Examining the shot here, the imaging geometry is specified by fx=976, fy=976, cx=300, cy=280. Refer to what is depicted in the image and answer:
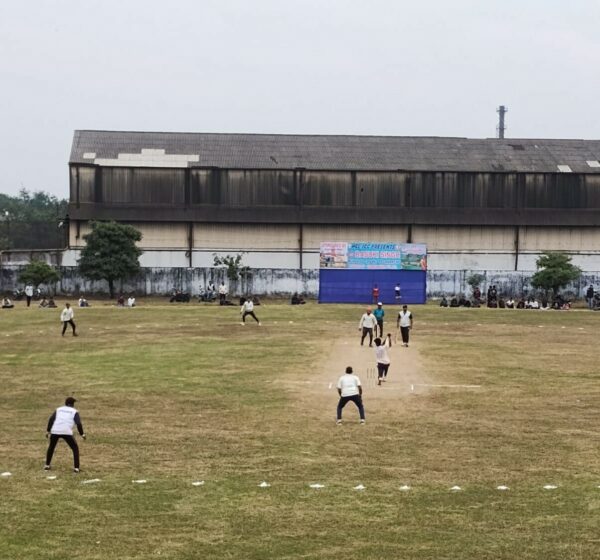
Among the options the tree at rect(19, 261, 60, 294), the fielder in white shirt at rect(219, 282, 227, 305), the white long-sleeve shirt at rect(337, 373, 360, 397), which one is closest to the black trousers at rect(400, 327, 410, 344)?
the white long-sleeve shirt at rect(337, 373, 360, 397)

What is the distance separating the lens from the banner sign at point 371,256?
71250 mm

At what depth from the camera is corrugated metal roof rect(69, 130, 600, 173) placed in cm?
8322

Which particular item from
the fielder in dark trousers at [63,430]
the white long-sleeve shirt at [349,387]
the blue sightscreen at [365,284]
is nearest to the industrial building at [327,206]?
the blue sightscreen at [365,284]

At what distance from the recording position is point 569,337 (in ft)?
160

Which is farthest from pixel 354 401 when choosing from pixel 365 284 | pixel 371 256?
pixel 371 256

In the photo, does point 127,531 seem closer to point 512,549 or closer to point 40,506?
point 40,506

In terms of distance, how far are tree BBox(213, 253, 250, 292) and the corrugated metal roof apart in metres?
10.5

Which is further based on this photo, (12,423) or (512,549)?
(12,423)

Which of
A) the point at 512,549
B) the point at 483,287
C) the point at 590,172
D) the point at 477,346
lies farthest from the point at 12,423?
the point at 590,172

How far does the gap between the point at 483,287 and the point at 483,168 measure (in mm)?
13847

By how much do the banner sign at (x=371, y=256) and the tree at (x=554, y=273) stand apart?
331 inches

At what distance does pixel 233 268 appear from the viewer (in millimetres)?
73250

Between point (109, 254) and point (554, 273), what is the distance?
3258 cm

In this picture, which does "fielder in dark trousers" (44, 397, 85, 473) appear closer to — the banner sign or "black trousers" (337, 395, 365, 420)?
"black trousers" (337, 395, 365, 420)
